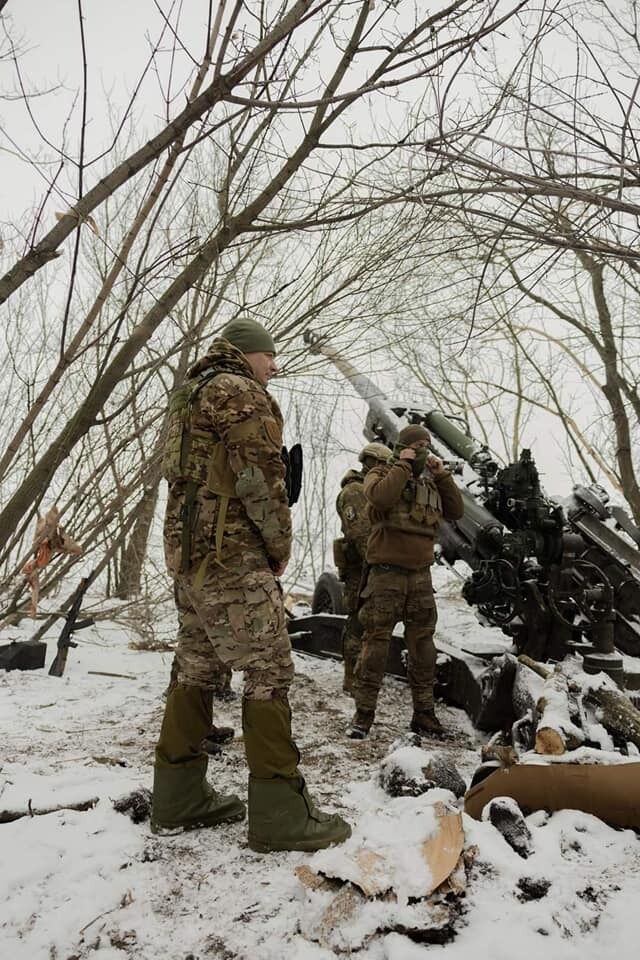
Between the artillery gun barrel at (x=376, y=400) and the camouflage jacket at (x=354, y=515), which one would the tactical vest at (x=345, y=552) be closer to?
the camouflage jacket at (x=354, y=515)

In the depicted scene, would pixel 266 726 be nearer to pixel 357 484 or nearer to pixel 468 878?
pixel 468 878

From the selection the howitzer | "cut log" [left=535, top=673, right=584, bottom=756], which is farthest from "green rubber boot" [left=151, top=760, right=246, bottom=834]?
the howitzer

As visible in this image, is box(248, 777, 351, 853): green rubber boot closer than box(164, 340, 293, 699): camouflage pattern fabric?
Yes

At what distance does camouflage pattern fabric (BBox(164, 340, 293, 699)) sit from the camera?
2.61m

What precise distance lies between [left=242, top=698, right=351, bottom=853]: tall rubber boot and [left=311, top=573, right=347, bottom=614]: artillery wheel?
4041 millimetres

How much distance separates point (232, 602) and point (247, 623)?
0.10 metres

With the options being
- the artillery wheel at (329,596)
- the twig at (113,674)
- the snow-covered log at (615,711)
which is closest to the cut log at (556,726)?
the snow-covered log at (615,711)

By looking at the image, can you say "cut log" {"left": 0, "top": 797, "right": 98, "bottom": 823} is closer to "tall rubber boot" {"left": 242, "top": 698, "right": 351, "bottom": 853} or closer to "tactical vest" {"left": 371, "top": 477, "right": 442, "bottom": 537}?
"tall rubber boot" {"left": 242, "top": 698, "right": 351, "bottom": 853}

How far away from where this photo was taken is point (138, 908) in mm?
2082

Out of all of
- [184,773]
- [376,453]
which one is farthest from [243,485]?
[376,453]

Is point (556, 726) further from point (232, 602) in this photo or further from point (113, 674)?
point (113, 674)

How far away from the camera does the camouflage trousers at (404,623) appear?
423 centimetres

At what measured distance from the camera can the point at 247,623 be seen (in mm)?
2609

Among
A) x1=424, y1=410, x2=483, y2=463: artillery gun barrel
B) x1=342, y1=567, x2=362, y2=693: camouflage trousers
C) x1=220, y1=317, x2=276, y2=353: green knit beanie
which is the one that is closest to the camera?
x1=220, y1=317, x2=276, y2=353: green knit beanie
